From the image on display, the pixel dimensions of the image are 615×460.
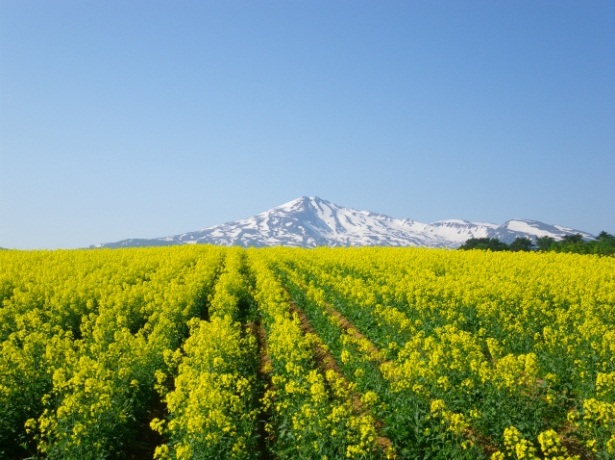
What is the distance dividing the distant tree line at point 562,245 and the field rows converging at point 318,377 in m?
27.2

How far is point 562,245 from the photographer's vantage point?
50.8m

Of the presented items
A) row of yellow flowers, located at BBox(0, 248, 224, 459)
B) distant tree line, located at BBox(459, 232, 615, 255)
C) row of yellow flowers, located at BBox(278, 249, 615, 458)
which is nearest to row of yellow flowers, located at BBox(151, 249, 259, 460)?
row of yellow flowers, located at BBox(0, 248, 224, 459)

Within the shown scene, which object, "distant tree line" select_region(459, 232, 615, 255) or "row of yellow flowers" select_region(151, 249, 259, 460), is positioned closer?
"row of yellow flowers" select_region(151, 249, 259, 460)

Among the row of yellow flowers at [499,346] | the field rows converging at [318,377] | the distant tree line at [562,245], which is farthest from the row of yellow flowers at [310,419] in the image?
the distant tree line at [562,245]

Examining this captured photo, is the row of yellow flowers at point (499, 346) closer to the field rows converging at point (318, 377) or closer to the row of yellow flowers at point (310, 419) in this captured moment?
the field rows converging at point (318, 377)

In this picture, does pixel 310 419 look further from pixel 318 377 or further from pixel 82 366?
pixel 82 366

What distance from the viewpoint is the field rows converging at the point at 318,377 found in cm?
844

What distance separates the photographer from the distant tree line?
45.4m

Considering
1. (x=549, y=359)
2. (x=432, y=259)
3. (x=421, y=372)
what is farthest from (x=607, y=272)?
(x=421, y=372)

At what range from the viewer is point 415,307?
18.4m

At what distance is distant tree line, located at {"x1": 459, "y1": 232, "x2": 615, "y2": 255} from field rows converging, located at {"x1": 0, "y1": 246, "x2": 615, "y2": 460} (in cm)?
2720

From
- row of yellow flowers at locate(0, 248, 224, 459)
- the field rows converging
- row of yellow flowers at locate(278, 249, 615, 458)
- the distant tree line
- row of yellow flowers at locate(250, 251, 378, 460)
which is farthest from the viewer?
the distant tree line

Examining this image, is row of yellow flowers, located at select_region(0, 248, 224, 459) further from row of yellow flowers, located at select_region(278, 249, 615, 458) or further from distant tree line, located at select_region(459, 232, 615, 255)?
distant tree line, located at select_region(459, 232, 615, 255)

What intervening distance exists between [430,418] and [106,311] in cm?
1171
